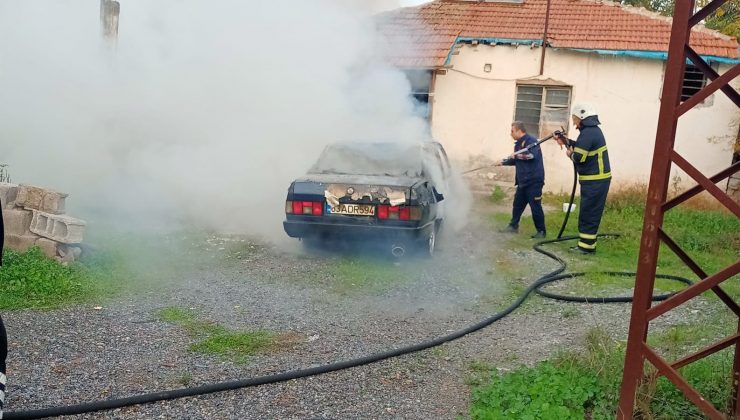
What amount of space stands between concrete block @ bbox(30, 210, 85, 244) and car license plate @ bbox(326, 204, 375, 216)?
2477 mm

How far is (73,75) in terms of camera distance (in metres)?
11.0

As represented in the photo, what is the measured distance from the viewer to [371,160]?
7816 mm

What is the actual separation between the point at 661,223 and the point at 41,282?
4.94 m

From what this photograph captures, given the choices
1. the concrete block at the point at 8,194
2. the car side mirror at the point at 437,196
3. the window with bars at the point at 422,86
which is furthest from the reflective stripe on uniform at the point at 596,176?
the concrete block at the point at 8,194

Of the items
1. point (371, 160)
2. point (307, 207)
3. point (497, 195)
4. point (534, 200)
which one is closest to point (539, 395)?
point (307, 207)

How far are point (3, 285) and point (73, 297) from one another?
610 millimetres

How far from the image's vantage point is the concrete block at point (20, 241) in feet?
20.4

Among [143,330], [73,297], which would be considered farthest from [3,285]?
[143,330]

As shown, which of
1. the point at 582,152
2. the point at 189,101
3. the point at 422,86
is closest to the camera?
the point at 582,152

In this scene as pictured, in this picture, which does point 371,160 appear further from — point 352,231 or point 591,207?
point 591,207

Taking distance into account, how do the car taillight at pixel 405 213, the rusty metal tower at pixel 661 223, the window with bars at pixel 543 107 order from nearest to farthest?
1. the rusty metal tower at pixel 661 223
2. the car taillight at pixel 405 213
3. the window with bars at pixel 543 107

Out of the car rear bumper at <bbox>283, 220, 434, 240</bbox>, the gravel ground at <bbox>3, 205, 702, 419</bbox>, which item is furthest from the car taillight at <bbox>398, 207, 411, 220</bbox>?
the gravel ground at <bbox>3, 205, 702, 419</bbox>

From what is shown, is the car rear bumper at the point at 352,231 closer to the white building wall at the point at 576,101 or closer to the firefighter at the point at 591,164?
the firefighter at the point at 591,164

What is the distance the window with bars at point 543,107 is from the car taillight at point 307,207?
25.6 feet
